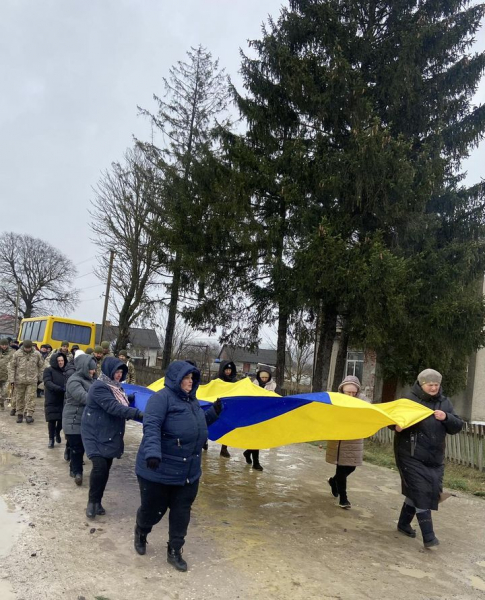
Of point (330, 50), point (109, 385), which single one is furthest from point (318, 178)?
point (109, 385)

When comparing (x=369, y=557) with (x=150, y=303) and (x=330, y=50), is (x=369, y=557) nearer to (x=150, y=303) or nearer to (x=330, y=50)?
(x=330, y=50)

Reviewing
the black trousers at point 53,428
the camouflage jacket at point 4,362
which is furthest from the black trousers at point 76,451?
the camouflage jacket at point 4,362

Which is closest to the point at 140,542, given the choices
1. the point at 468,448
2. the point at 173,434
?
the point at 173,434

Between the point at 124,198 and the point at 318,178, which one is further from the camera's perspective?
the point at 124,198

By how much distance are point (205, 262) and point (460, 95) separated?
384 inches

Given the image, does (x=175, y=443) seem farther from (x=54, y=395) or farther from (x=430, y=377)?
(x=54, y=395)

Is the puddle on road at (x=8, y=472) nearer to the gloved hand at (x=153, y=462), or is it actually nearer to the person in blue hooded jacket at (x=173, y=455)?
the person in blue hooded jacket at (x=173, y=455)

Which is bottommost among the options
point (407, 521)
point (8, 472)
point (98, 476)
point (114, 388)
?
point (8, 472)

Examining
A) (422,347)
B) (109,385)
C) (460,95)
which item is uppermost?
(460,95)

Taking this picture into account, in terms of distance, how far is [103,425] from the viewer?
5707mm

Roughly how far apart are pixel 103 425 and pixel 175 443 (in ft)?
5.40

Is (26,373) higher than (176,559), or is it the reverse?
(26,373)

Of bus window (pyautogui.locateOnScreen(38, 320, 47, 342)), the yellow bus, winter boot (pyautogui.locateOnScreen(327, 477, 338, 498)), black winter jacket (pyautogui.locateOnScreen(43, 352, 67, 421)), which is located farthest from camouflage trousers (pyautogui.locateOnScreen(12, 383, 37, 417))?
bus window (pyautogui.locateOnScreen(38, 320, 47, 342))

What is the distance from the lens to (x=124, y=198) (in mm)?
25094
